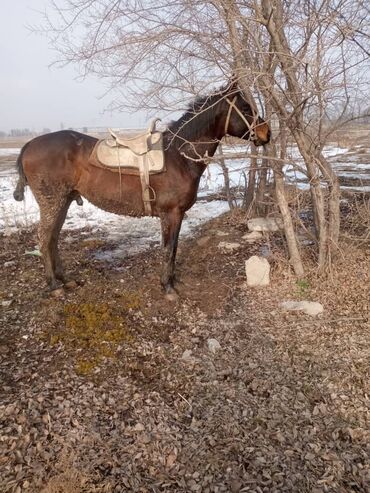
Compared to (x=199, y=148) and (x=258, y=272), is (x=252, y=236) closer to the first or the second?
(x=258, y=272)

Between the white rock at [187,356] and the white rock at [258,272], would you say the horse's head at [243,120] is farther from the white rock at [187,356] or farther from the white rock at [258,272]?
the white rock at [187,356]

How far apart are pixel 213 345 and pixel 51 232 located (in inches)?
106

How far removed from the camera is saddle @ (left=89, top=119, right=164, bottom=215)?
14.9 ft

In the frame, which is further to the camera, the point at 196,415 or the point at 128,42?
the point at 128,42

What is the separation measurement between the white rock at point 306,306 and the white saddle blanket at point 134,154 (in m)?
2.33

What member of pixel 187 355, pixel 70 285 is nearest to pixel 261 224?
pixel 70 285

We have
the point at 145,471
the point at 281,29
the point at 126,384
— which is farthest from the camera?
the point at 281,29

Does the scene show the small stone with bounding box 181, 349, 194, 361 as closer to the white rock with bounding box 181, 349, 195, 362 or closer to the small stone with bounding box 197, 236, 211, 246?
the white rock with bounding box 181, 349, 195, 362

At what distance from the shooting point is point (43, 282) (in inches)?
212

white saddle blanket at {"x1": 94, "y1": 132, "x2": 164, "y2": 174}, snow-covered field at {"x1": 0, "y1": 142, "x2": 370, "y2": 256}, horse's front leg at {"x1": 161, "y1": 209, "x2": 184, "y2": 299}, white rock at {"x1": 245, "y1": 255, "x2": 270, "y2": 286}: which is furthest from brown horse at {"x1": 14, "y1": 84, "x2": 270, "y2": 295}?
snow-covered field at {"x1": 0, "y1": 142, "x2": 370, "y2": 256}

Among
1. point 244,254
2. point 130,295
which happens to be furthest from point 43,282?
point 244,254

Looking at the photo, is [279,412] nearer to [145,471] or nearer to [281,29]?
[145,471]

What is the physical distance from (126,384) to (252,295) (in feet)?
7.24

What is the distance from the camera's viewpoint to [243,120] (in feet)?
14.5
